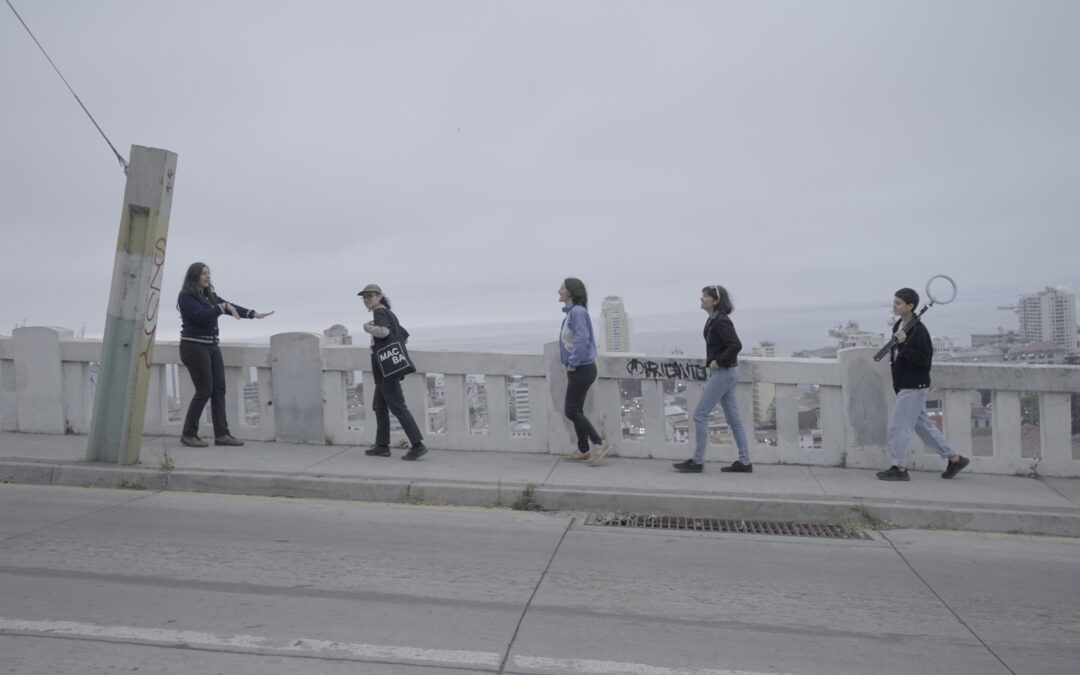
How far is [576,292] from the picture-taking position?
9164 mm

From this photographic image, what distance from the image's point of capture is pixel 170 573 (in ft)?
18.9

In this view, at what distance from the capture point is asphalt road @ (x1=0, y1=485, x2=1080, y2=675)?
4.48 metres

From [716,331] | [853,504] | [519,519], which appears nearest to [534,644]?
[519,519]

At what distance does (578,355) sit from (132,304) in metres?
4.68

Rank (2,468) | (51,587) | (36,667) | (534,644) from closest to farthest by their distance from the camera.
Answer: (36,667) → (534,644) → (51,587) → (2,468)

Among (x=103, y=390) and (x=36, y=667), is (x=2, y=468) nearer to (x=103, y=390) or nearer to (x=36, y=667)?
(x=103, y=390)

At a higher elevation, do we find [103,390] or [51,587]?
[103,390]

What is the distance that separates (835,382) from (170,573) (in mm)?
6870

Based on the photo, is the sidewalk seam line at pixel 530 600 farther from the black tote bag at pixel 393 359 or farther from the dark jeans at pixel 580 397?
the black tote bag at pixel 393 359

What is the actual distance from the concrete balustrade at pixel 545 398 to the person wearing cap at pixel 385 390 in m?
0.57

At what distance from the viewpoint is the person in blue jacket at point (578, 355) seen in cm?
901

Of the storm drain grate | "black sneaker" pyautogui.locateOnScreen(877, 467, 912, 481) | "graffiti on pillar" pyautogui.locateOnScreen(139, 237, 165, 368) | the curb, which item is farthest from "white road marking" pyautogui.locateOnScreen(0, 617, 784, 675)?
"black sneaker" pyautogui.locateOnScreen(877, 467, 912, 481)

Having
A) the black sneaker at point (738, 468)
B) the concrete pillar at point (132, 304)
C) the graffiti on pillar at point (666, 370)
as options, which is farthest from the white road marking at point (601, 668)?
the concrete pillar at point (132, 304)

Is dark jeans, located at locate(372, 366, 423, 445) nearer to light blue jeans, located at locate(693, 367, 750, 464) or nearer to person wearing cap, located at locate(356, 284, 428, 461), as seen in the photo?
person wearing cap, located at locate(356, 284, 428, 461)
